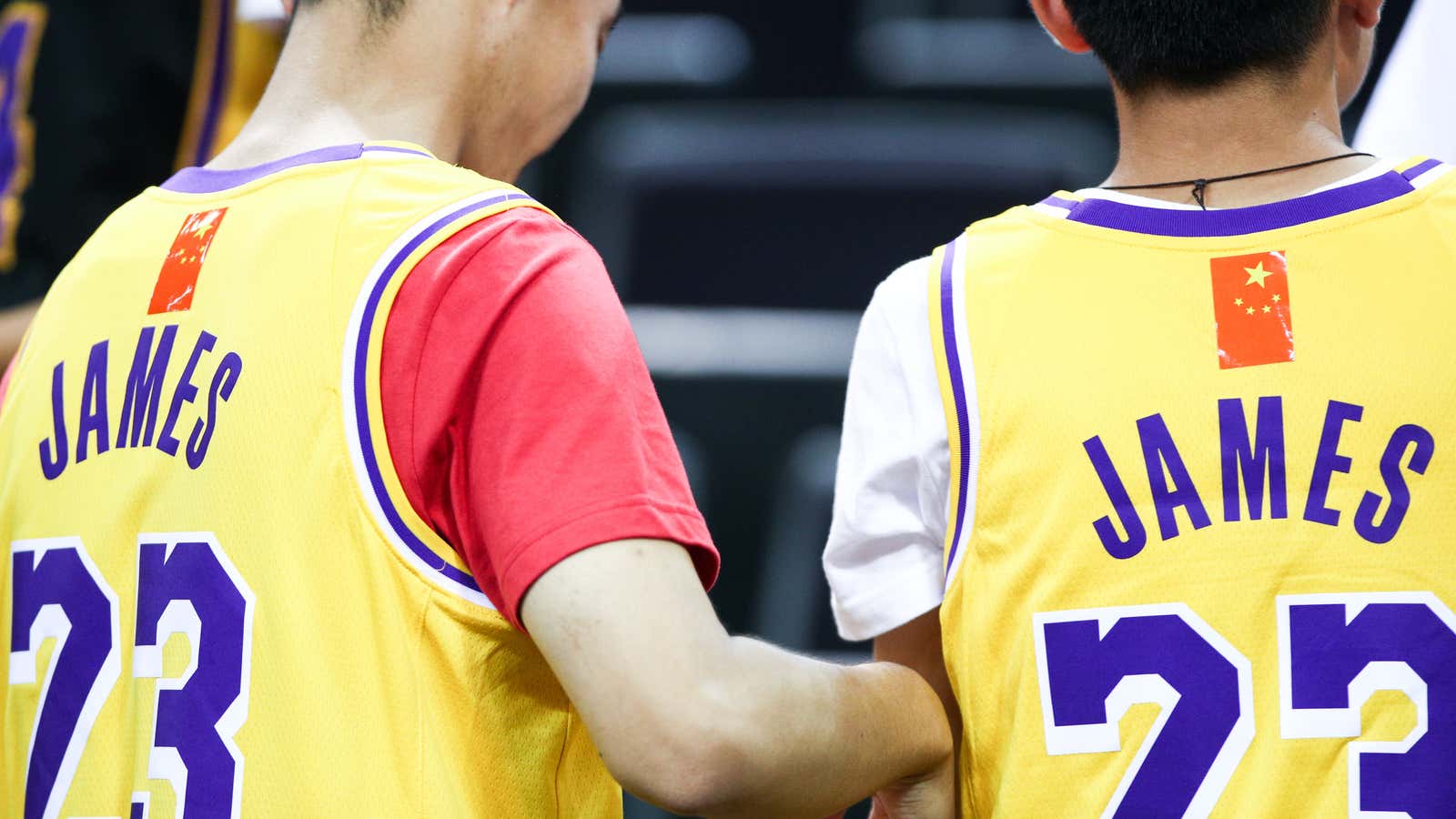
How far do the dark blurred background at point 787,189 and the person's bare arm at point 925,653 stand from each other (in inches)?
71.3

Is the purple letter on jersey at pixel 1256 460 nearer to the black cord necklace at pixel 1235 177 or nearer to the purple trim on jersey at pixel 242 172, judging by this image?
the black cord necklace at pixel 1235 177

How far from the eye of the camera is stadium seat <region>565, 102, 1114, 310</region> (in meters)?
3.19

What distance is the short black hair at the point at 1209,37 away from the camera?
1.23 meters

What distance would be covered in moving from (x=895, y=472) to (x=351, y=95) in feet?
1.58

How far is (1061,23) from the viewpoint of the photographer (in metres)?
1.33

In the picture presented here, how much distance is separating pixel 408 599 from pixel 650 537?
16cm

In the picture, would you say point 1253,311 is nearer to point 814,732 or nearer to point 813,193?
point 814,732

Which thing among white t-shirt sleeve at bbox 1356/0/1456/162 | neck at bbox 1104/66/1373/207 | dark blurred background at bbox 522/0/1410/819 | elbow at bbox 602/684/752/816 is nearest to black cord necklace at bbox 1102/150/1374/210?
neck at bbox 1104/66/1373/207

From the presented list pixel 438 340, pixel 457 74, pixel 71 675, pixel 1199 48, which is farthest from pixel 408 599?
pixel 1199 48

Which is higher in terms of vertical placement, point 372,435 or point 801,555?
point 372,435

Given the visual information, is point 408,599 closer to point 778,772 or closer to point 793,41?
point 778,772

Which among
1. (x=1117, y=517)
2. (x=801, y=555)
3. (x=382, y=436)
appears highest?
(x=382, y=436)

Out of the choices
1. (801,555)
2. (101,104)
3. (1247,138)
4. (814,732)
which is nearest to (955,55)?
(801,555)

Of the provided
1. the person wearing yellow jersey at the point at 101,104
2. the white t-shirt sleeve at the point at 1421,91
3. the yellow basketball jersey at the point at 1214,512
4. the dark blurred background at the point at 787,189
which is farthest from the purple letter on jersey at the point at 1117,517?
the dark blurred background at the point at 787,189
